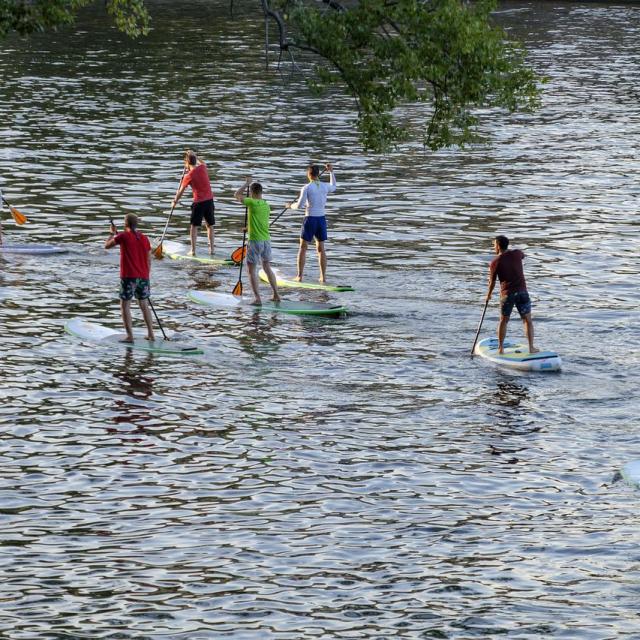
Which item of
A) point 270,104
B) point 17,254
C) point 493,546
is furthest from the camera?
point 270,104

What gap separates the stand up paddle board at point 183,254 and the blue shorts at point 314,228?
271cm

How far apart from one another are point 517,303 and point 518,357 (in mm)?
959

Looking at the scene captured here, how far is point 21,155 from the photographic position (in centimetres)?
3978

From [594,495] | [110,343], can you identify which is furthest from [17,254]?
[594,495]

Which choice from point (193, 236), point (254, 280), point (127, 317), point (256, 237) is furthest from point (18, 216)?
point (127, 317)

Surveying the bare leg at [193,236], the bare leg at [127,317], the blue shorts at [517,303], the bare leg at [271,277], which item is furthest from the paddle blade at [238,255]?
the blue shorts at [517,303]

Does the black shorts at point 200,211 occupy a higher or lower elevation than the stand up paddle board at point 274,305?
higher

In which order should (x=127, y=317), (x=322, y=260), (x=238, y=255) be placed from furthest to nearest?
(x=238, y=255) → (x=322, y=260) → (x=127, y=317)

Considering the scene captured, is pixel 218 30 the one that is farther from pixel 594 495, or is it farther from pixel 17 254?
pixel 594 495

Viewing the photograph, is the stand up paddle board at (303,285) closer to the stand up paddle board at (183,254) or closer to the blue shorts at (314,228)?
the blue shorts at (314,228)

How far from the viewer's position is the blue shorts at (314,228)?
26.0 meters

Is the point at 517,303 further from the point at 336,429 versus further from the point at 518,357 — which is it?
the point at 336,429

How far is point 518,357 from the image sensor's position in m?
21.3

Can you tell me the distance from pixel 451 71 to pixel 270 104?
1289 inches
